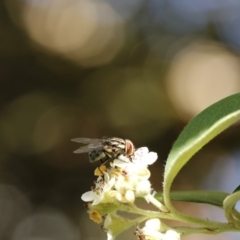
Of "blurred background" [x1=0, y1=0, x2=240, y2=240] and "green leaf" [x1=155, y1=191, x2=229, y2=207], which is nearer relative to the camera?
"green leaf" [x1=155, y1=191, x2=229, y2=207]

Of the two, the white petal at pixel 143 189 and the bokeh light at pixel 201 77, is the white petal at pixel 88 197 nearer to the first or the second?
the white petal at pixel 143 189

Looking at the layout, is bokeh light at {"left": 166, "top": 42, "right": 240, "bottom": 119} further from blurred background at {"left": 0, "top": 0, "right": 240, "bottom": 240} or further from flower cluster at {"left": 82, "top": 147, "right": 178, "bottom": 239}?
flower cluster at {"left": 82, "top": 147, "right": 178, "bottom": 239}

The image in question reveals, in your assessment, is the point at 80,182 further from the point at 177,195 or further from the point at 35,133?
the point at 177,195

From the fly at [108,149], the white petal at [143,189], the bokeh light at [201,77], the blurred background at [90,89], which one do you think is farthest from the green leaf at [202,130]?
the bokeh light at [201,77]

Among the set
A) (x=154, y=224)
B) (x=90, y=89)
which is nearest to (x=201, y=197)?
(x=154, y=224)

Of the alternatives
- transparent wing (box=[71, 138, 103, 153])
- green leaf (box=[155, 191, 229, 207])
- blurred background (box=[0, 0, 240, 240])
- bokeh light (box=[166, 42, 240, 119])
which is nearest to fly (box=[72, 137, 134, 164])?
transparent wing (box=[71, 138, 103, 153])

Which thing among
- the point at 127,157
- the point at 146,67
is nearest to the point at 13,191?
Answer: the point at 146,67
